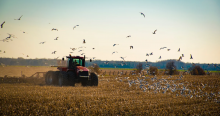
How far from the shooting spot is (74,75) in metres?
19.7

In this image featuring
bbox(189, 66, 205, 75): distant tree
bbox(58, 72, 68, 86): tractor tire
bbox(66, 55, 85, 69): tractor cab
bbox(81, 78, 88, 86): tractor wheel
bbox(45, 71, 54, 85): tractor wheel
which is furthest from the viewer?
bbox(189, 66, 205, 75): distant tree

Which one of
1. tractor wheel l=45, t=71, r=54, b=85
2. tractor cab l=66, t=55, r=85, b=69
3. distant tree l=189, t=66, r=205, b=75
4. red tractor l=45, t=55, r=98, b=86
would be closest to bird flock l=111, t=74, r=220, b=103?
red tractor l=45, t=55, r=98, b=86

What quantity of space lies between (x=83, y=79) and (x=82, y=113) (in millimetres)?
10879

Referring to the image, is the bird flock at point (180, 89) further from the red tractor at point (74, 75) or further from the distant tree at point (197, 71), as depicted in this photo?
the distant tree at point (197, 71)

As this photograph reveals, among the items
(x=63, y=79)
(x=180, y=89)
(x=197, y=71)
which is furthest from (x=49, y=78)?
(x=197, y=71)

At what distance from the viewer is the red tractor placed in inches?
771

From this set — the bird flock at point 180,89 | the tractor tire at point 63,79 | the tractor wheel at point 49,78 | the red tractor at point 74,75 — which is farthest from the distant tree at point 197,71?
the tractor tire at point 63,79

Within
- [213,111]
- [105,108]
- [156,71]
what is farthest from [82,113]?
[156,71]

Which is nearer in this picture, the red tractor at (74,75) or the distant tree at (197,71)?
the red tractor at (74,75)

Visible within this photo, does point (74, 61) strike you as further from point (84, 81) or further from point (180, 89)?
point (180, 89)

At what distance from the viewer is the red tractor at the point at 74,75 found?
19594 millimetres

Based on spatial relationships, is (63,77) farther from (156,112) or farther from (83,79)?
(156,112)

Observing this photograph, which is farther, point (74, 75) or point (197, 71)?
point (197, 71)

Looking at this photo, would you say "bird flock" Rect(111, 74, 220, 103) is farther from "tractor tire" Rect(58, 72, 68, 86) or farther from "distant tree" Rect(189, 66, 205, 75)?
"distant tree" Rect(189, 66, 205, 75)
